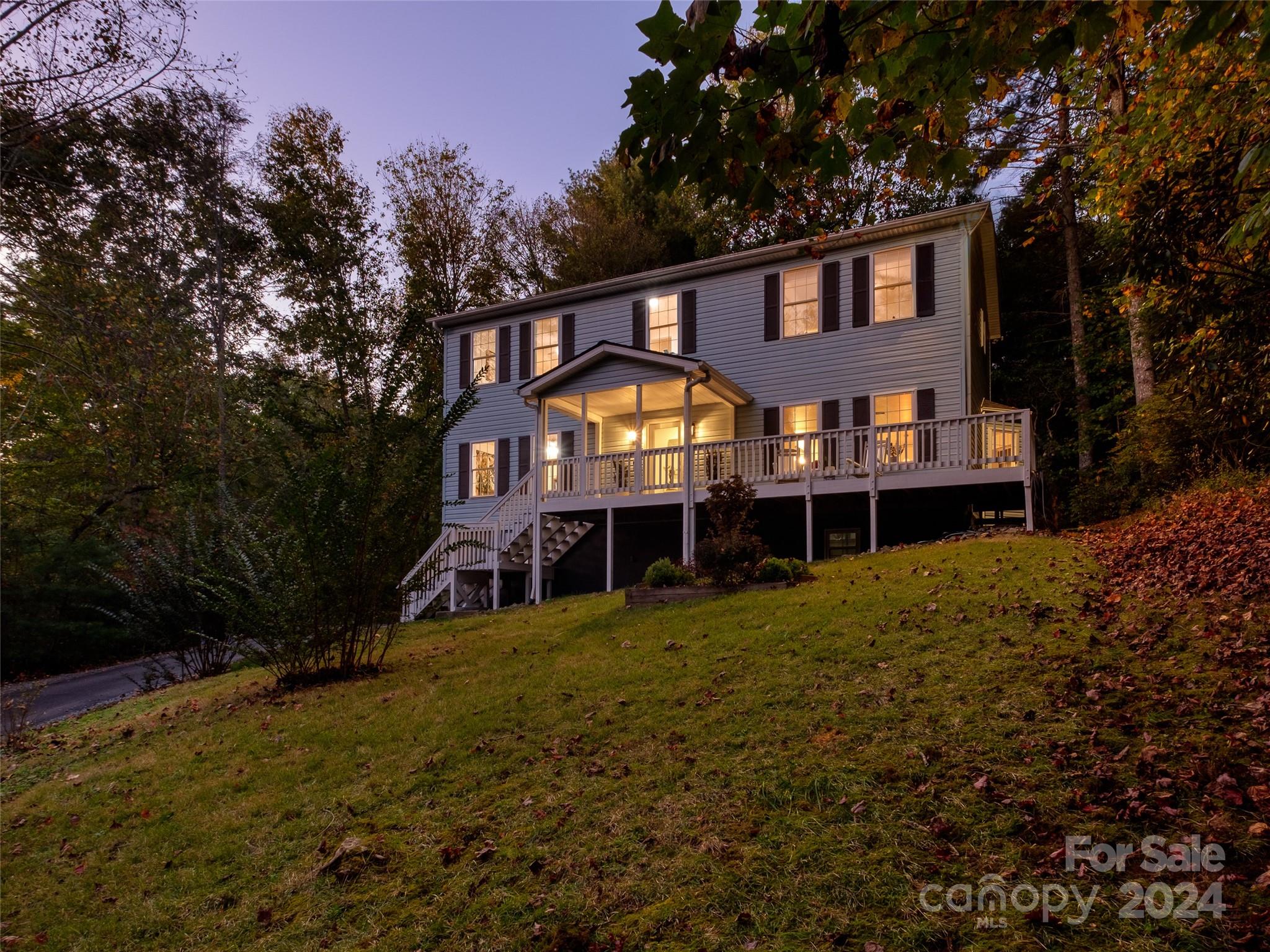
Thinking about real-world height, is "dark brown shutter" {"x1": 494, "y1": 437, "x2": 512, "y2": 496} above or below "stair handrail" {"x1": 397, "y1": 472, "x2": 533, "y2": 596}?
above

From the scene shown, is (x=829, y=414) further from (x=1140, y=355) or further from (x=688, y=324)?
(x=1140, y=355)

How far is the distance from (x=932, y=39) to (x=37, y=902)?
7003mm

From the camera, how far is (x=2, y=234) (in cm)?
1134

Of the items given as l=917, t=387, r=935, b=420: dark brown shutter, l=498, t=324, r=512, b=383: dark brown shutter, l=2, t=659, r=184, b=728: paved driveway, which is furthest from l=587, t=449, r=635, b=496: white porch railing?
l=2, t=659, r=184, b=728: paved driveway

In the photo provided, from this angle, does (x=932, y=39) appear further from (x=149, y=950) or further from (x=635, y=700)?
(x=149, y=950)

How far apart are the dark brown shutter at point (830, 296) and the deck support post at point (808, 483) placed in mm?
3563

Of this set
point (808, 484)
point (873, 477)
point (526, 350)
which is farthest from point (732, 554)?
point (526, 350)

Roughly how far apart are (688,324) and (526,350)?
4.80 meters

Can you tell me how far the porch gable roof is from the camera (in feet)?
50.8

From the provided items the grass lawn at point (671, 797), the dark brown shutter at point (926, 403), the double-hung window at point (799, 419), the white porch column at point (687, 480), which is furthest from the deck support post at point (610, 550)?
the grass lawn at point (671, 797)

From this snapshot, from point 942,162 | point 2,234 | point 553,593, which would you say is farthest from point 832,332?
point 2,234

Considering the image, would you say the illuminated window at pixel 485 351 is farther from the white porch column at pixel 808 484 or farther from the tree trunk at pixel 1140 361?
the tree trunk at pixel 1140 361

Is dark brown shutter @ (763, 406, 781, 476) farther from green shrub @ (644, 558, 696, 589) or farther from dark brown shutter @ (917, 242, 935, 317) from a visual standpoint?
green shrub @ (644, 558, 696, 589)

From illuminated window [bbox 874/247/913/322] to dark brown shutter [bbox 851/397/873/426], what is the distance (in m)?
1.80
